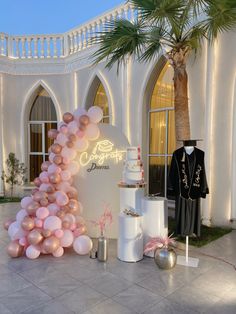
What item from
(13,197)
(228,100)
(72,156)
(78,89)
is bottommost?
(13,197)

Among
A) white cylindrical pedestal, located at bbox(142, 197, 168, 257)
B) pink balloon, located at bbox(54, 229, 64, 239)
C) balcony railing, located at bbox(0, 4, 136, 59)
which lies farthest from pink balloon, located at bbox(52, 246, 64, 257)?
balcony railing, located at bbox(0, 4, 136, 59)

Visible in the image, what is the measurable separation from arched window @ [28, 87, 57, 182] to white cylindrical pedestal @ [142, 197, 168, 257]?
600 cm

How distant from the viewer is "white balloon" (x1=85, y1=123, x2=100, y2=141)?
4.27 m

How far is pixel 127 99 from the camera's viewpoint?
6691mm

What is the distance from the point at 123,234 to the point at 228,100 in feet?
10.2

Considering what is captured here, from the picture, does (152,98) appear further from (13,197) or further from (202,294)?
(13,197)

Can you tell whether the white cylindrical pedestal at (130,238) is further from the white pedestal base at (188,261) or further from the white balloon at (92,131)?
the white balloon at (92,131)

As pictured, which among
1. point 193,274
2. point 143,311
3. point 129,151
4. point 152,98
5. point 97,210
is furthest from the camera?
point 152,98

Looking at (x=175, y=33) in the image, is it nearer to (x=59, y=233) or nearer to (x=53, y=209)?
(x=53, y=209)

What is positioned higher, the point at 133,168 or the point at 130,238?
the point at 133,168

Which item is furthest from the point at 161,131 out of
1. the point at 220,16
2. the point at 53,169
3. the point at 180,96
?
the point at 53,169

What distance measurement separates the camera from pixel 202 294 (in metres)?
2.74

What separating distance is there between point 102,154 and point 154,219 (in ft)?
4.86

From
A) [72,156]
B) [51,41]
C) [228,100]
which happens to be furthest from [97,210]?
[51,41]
